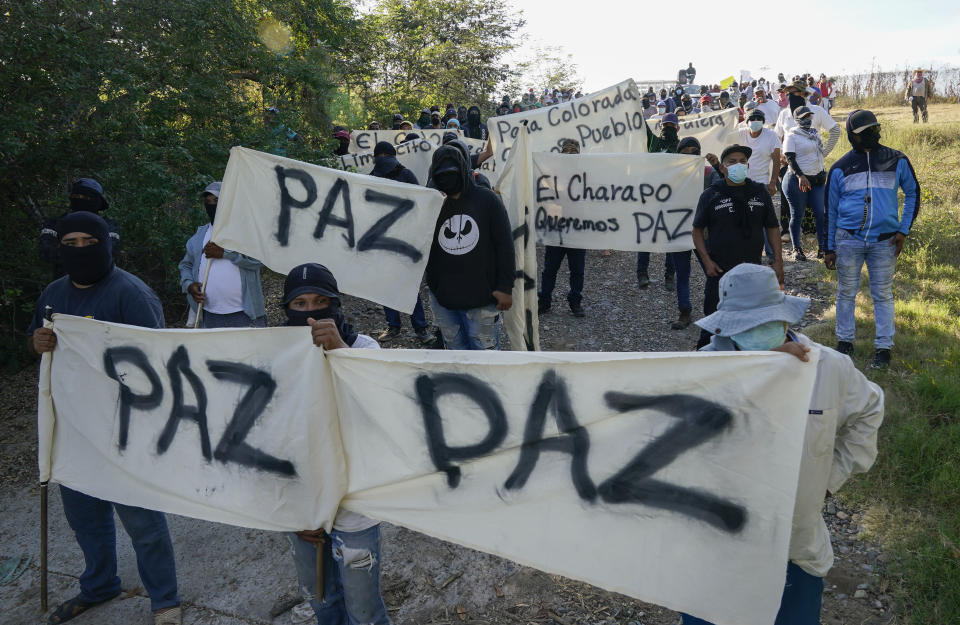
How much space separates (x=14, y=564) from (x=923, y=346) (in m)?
7.26

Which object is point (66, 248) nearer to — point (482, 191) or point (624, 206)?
point (482, 191)

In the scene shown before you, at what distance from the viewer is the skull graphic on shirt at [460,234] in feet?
13.8

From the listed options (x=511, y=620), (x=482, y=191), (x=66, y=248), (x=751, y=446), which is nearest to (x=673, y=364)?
(x=751, y=446)

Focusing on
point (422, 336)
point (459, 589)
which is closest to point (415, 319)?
point (422, 336)

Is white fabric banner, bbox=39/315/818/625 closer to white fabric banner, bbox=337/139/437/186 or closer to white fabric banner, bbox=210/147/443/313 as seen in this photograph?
white fabric banner, bbox=210/147/443/313

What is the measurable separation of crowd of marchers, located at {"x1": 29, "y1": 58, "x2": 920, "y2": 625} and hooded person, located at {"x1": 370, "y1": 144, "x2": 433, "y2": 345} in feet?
0.08

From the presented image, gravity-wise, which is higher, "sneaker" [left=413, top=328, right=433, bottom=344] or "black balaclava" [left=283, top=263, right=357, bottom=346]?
"black balaclava" [left=283, top=263, right=357, bottom=346]

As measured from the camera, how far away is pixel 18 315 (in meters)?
6.59

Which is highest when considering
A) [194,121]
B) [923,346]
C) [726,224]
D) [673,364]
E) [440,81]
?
[440,81]

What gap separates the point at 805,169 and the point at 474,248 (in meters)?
Result: 5.57

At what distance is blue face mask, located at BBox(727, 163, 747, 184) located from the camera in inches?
190

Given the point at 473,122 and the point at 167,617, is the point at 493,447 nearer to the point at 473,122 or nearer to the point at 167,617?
the point at 167,617

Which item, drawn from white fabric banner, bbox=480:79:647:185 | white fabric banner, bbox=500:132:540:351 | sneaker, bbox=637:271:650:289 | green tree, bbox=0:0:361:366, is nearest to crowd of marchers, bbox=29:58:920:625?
white fabric banner, bbox=500:132:540:351

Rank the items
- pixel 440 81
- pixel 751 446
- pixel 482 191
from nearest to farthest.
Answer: pixel 751 446, pixel 482 191, pixel 440 81
